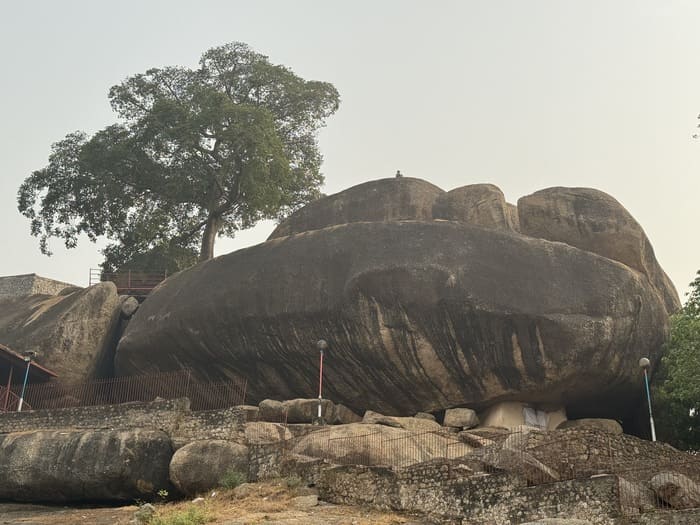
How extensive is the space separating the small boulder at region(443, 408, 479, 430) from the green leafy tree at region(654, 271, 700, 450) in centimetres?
605

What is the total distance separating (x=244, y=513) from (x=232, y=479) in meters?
2.92

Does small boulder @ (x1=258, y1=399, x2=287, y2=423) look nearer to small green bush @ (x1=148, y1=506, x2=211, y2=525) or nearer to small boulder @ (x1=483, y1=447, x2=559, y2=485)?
small green bush @ (x1=148, y1=506, x2=211, y2=525)

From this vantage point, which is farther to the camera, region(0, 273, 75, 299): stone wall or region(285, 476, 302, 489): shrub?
region(0, 273, 75, 299): stone wall

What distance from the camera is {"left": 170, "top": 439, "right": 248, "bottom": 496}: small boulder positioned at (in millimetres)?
21234

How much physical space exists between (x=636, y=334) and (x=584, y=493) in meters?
13.1

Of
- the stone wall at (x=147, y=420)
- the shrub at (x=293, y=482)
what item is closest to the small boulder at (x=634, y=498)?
the shrub at (x=293, y=482)

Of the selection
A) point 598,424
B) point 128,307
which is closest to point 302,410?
point 598,424

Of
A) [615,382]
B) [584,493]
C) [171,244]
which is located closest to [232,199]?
[171,244]

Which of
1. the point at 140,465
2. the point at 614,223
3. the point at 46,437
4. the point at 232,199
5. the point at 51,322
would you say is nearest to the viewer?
the point at 140,465

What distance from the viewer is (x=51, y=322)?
32.8m

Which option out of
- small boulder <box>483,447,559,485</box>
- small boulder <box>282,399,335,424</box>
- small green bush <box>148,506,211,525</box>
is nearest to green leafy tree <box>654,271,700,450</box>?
small boulder <box>483,447,559,485</box>

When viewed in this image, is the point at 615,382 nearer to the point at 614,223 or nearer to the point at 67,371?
the point at 614,223

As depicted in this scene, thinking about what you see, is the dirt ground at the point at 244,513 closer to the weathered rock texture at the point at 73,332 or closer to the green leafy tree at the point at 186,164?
the weathered rock texture at the point at 73,332

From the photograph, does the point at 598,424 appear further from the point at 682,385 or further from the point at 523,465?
the point at 523,465
